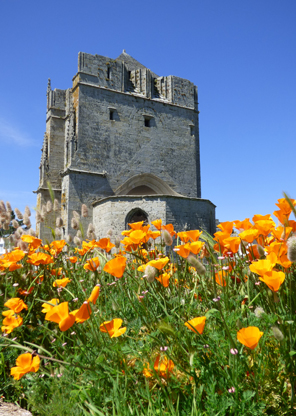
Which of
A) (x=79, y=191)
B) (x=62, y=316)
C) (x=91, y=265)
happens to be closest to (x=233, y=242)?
(x=91, y=265)

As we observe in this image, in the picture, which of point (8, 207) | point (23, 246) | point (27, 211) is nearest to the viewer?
point (23, 246)

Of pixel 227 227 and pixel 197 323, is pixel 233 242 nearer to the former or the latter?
pixel 227 227

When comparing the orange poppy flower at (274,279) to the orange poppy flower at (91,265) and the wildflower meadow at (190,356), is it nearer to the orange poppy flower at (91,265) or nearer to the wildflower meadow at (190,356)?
the wildflower meadow at (190,356)

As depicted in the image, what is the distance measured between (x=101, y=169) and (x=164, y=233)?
1681cm

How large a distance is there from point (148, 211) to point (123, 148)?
4759mm

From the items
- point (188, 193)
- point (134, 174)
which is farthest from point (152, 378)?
point (188, 193)

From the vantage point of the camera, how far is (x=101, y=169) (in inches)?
728

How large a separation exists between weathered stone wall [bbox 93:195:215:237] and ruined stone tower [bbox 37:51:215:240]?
0.16 feet

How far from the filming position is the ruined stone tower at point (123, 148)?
16953 mm

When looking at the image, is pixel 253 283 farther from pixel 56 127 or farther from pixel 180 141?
pixel 56 127

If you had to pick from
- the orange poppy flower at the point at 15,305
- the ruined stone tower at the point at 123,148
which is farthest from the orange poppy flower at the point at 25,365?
the ruined stone tower at the point at 123,148

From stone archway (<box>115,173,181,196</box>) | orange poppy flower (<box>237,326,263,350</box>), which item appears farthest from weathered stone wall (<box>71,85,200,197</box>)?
orange poppy flower (<box>237,326,263,350</box>)

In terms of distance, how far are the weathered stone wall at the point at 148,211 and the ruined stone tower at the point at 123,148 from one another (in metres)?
0.05

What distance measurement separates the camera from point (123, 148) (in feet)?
63.7
